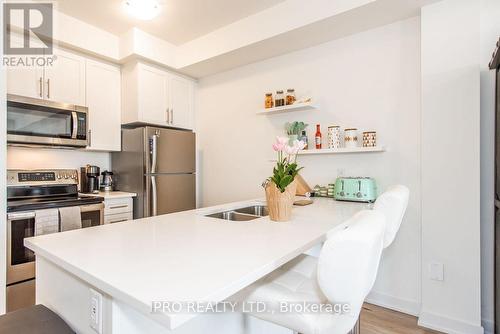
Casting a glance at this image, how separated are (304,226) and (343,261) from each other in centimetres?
59

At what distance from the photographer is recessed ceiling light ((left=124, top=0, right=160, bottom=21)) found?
2.34 metres

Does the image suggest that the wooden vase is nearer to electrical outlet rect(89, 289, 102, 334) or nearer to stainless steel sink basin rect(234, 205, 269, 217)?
stainless steel sink basin rect(234, 205, 269, 217)

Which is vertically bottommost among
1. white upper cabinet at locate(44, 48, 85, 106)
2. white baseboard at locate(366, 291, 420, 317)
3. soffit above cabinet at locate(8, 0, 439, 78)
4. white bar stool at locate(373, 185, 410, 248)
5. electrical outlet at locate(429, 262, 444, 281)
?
white baseboard at locate(366, 291, 420, 317)

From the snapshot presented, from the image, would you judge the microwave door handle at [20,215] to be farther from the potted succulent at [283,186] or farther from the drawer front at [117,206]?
the potted succulent at [283,186]

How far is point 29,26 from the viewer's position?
239cm

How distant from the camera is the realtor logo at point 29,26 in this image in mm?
2293

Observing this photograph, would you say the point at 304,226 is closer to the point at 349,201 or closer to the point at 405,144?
the point at 349,201

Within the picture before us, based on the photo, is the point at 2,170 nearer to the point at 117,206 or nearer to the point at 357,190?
the point at 117,206

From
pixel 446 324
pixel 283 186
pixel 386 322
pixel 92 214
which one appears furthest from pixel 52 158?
pixel 446 324

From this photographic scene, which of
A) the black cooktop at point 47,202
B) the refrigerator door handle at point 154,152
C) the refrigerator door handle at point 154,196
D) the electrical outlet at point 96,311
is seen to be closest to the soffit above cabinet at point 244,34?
the refrigerator door handle at point 154,152

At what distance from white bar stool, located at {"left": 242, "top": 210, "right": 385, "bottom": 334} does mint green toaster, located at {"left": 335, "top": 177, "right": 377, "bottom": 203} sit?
1297 millimetres

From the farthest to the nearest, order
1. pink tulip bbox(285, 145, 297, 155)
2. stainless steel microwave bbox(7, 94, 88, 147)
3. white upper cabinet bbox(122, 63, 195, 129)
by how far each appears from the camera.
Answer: white upper cabinet bbox(122, 63, 195, 129) < stainless steel microwave bbox(7, 94, 88, 147) < pink tulip bbox(285, 145, 297, 155)

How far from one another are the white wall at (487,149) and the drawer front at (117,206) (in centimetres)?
299

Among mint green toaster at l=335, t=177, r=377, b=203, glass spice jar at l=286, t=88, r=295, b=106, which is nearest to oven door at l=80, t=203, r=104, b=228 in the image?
glass spice jar at l=286, t=88, r=295, b=106
